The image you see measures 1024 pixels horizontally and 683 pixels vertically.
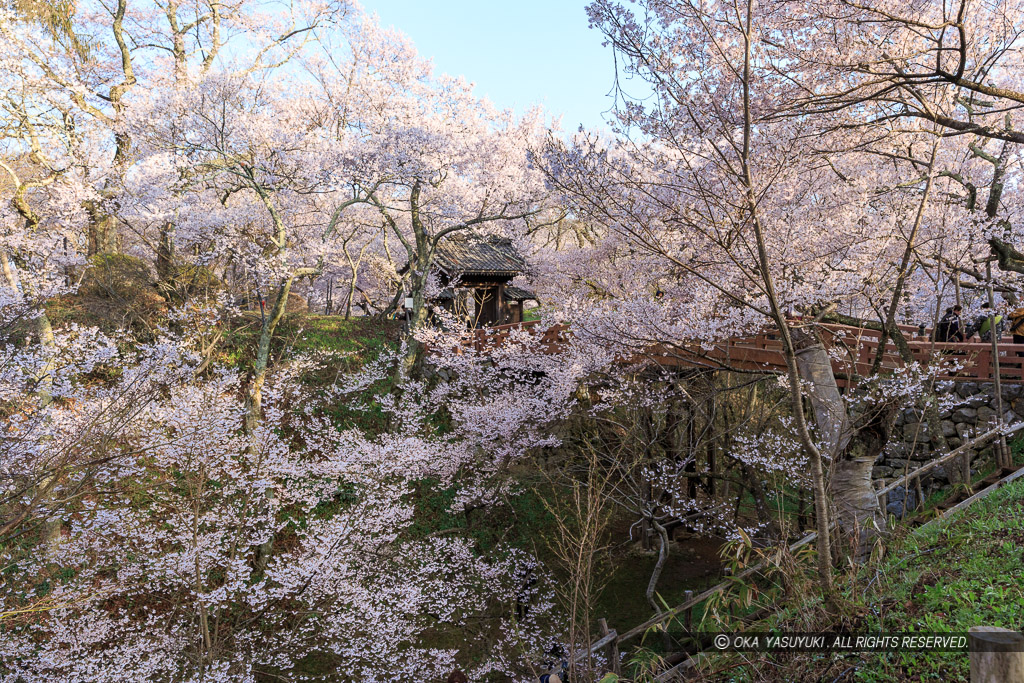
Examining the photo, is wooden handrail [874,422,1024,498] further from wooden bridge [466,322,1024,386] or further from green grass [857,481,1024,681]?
wooden bridge [466,322,1024,386]

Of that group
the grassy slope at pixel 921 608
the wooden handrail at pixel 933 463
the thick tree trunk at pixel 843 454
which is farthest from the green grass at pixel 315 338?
the grassy slope at pixel 921 608

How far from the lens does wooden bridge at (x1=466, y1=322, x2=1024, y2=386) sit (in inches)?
408

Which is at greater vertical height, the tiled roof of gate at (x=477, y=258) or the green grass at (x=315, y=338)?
the tiled roof of gate at (x=477, y=258)

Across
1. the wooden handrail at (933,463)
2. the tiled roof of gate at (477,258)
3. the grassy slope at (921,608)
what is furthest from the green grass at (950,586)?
the tiled roof of gate at (477,258)

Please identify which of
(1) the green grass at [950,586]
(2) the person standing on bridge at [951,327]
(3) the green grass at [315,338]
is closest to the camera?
(1) the green grass at [950,586]

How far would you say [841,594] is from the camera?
401 centimetres

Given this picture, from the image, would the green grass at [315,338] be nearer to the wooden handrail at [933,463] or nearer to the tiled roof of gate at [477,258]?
the tiled roof of gate at [477,258]

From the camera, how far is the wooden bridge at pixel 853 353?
408 inches

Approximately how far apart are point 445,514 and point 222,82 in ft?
38.3

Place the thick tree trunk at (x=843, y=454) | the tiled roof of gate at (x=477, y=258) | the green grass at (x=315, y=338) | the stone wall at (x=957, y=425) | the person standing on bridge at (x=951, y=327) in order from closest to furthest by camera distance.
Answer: the thick tree trunk at (x=843, y=454) < the stone wall at (x=957, y=425) < the person standing on bridge at (x=951, y=327) < the green grass at (x=315, y=338) < the tiled roof of gate at (x=477, y=258)

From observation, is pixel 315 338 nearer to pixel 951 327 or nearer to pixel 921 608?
pixel 951 327

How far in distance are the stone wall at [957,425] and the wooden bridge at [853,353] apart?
0.35m

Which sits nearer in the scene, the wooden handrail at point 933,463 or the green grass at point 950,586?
the green grass at point 950,586

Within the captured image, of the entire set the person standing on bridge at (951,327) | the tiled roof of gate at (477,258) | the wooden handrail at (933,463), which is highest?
the tiled roof of gate at (477,258)
